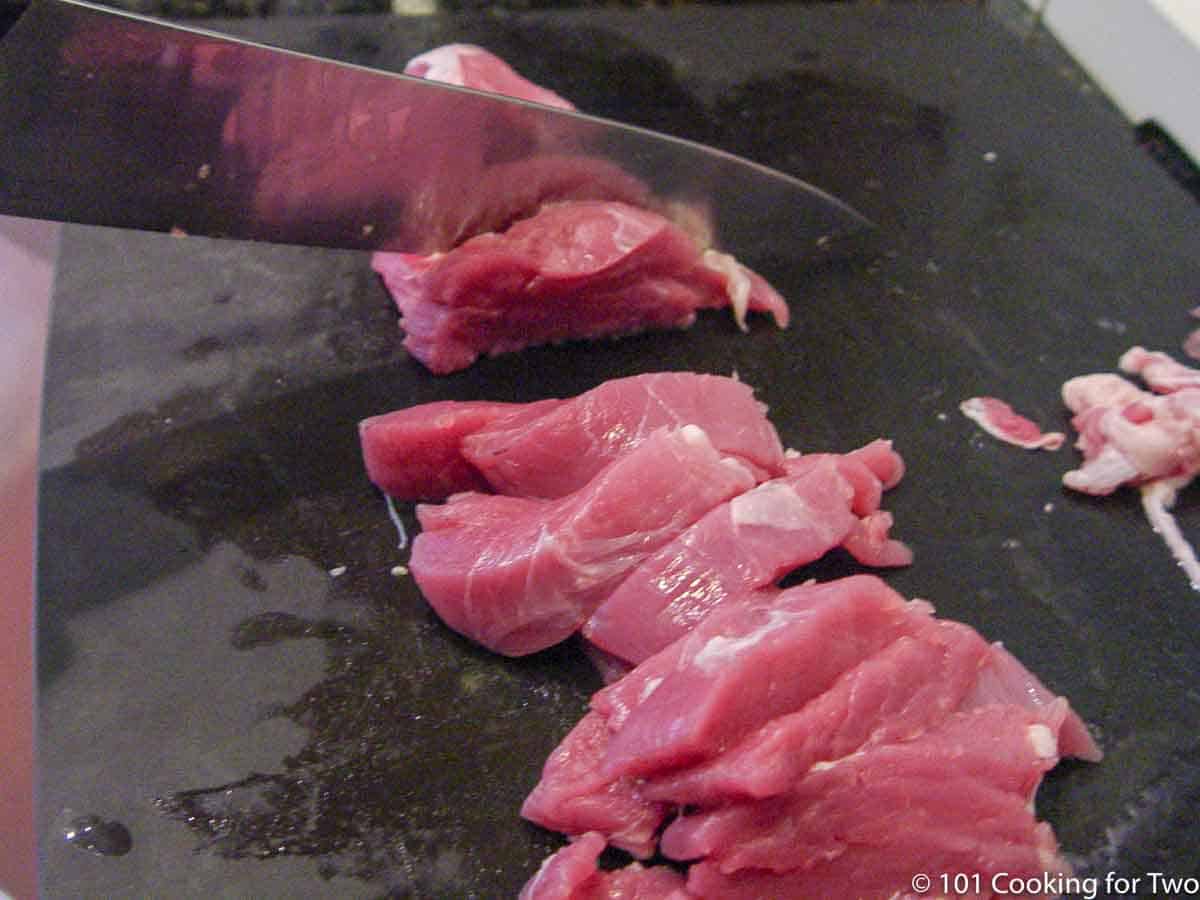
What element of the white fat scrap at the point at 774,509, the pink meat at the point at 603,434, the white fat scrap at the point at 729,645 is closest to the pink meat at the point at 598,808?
the white fat scrap at the point at 729,645

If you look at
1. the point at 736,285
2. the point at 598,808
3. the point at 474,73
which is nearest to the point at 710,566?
the point at 598,808

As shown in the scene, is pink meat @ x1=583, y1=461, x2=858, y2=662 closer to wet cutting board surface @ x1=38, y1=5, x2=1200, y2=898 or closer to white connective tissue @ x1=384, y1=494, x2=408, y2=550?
wet cutting board surface @ x1=38, y1=5, x2=1200, y2=898

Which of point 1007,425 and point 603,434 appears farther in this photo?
point 1007,425

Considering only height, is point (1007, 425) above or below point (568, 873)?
above

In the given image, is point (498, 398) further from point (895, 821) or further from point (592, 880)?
point (895, 821)

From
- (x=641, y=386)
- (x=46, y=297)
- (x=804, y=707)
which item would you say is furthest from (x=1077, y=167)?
(x=46, y=297)

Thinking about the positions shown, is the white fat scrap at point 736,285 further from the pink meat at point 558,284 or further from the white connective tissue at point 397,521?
the white connective tissue at point 397,521
